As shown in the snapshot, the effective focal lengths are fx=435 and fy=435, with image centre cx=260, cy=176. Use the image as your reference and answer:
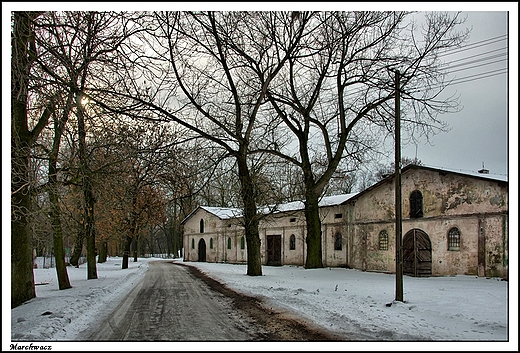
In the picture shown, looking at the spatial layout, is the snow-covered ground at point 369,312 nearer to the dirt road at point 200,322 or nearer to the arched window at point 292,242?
the dirt road at point 200,322

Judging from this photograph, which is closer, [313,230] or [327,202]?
[313,230]

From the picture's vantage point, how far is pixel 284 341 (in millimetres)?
7789

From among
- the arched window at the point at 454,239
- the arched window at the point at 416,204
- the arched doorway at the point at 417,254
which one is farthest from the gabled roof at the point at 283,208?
the arched window at the point at 454,239

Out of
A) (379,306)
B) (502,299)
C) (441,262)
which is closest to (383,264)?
(441,262)

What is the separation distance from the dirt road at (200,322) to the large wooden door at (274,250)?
71.5 feet

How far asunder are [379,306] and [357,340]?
378 cm

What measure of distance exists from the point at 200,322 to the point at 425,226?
15821 millimetres

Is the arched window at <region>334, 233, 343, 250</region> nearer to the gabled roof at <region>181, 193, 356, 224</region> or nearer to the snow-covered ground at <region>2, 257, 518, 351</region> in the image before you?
the gabled roof at <region>181, 193, 356, 224</region>

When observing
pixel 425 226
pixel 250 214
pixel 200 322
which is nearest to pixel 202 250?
pixel 250 214

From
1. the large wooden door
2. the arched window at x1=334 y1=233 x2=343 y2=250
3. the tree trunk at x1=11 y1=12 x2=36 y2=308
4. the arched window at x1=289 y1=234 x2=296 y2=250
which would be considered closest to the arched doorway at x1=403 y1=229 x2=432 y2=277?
the arched window at x1=334 y1=233 x2=343 y2=250

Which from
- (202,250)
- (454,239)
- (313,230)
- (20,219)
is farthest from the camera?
(202,250)

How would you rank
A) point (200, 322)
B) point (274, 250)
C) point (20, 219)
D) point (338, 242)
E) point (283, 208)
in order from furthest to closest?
point (283, 208)
point (274, 250)
point (338, 242)
point (20, 219)
point (200, 322)

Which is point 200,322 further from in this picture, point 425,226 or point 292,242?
point 292,242

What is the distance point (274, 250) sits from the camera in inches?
1423
